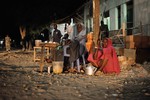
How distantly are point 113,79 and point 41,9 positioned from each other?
109ft

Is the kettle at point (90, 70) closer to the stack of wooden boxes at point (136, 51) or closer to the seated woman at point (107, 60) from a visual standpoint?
the seated woman at point (107, 60)

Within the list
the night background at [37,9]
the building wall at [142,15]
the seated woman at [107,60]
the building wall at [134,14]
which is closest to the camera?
the seated woman at [107,60]

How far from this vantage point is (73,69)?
40.2 feet

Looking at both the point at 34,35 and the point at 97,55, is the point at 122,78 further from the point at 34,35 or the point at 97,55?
the point at 34,35

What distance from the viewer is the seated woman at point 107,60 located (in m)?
11.2

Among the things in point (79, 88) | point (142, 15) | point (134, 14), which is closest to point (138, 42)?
point (142, 15)

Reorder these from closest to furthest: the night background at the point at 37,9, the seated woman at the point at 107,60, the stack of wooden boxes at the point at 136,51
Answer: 1. the seated woman at the point at 107,60
2. the stack of wooden boxes at the point at 136,51
3. the night background at the point at 37,9

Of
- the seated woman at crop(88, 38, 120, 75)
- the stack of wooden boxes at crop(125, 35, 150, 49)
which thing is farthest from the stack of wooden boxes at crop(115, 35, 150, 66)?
the seated woman at crop(88, 38, 120, 75)

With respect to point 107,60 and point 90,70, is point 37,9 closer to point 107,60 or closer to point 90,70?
point 90,70

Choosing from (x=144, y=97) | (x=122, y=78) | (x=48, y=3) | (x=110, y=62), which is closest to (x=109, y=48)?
(x=110, y=62)

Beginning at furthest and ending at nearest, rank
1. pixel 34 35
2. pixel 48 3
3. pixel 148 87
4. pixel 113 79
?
pixel 34 35, pixel 48 3, pixel 113 79, pixel 148 87

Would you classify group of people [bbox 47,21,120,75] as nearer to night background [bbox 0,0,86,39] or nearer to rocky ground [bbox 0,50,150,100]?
rocky ground [bbox 0,50,150,100]

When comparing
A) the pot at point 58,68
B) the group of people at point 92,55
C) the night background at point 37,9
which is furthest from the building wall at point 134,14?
the night background at point 37,9

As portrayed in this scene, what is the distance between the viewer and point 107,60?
440 inches
